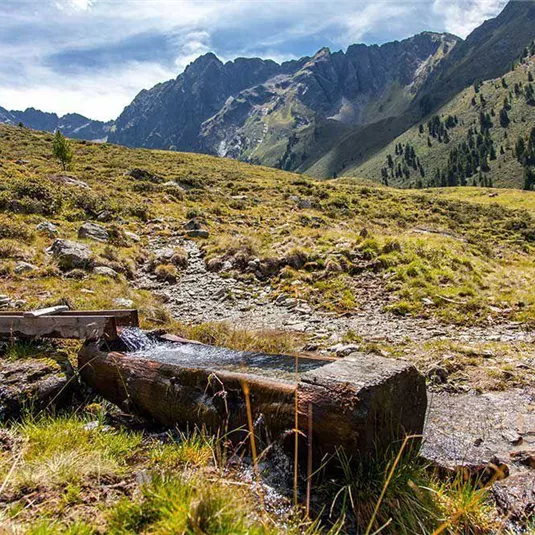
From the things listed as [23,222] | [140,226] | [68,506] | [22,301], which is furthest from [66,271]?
[68,506]

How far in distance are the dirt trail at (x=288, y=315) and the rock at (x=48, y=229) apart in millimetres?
5206

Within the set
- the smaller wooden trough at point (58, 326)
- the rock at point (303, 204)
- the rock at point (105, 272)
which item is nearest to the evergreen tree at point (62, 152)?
the rock at point (303, 204)

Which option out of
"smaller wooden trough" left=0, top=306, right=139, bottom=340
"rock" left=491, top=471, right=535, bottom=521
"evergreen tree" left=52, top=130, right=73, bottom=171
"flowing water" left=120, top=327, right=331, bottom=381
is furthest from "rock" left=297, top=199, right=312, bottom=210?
"rock" left=491, top=471, right=535, bottom=521

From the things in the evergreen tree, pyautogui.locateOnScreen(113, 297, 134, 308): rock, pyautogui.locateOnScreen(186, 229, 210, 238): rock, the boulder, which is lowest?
the boulder

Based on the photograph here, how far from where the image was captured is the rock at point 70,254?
1389cm

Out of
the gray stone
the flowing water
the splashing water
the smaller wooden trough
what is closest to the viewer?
the gray stone

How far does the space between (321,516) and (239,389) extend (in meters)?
1.61

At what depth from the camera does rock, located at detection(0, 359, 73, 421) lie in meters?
5.24

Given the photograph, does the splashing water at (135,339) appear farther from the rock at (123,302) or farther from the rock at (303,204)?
the rock at (303,204)

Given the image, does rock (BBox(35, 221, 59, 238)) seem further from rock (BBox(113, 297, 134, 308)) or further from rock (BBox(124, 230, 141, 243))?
rock (BBox(113, 297, 134, 308))

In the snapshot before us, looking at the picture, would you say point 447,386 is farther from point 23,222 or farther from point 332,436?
point 23,222

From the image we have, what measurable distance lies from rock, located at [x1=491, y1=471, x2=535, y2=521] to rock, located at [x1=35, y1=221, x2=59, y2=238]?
18.6 m

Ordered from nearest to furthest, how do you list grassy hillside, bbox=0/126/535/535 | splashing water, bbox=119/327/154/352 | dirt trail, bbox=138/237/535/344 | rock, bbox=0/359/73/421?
grassy hillside, bbox=0/126/535/535, rock, bbox=0/359/73/421, splashing water, bbox=119/327/154/352, dirt trail, bbox=138/237/535/344

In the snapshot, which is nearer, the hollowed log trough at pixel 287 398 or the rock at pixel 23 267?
the hollowed log trough at pixel 287 398
